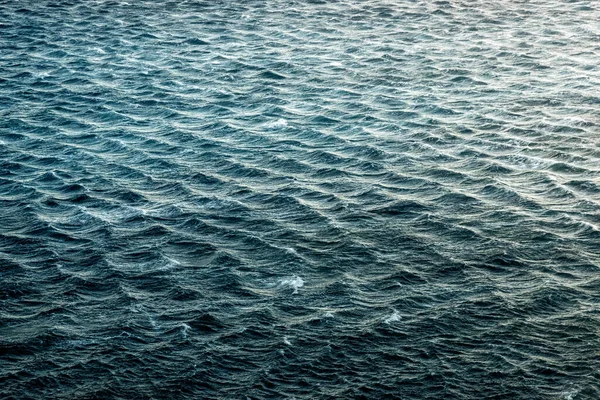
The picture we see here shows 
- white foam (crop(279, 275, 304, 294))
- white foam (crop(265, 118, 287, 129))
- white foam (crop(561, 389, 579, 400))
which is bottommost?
white foam (crop(561, 389, 579, 400))

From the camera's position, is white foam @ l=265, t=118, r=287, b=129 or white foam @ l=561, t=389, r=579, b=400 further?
white foam @ l=265, t=118, r=287, b=129

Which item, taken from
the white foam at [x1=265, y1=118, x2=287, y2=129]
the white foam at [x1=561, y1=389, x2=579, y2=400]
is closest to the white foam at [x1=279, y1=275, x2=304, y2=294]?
the white foam at [x1=561, y1=389, x2=579, y2=400]

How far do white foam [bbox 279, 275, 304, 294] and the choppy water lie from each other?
0.14 metres

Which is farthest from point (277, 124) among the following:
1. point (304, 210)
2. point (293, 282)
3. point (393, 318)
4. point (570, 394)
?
point (570, 394)

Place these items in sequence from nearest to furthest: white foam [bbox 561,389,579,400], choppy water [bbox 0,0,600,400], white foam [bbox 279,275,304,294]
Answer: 1. white foam [bbox 561,389,579,400]
2. choppy water [bbox 0,0,600,400]
3. white foam [bbox 279,275,304,294]

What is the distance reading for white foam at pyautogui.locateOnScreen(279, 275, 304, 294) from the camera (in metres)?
61.8

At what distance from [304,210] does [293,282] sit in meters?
10.6

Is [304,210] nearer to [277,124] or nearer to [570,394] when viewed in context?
[277,124]

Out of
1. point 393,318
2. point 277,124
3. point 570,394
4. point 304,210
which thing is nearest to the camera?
point 570,394

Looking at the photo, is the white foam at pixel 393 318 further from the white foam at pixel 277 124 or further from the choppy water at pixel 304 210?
the white foam at pixel 277 124

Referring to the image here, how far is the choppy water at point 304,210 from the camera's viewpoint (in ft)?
177

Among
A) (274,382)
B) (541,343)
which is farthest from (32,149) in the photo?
(541,343)

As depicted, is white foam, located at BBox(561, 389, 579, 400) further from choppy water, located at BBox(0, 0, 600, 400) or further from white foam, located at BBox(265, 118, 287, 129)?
white foam, located at BBox(265, 118, 287, 129)

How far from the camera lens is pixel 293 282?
62156 millimetres
